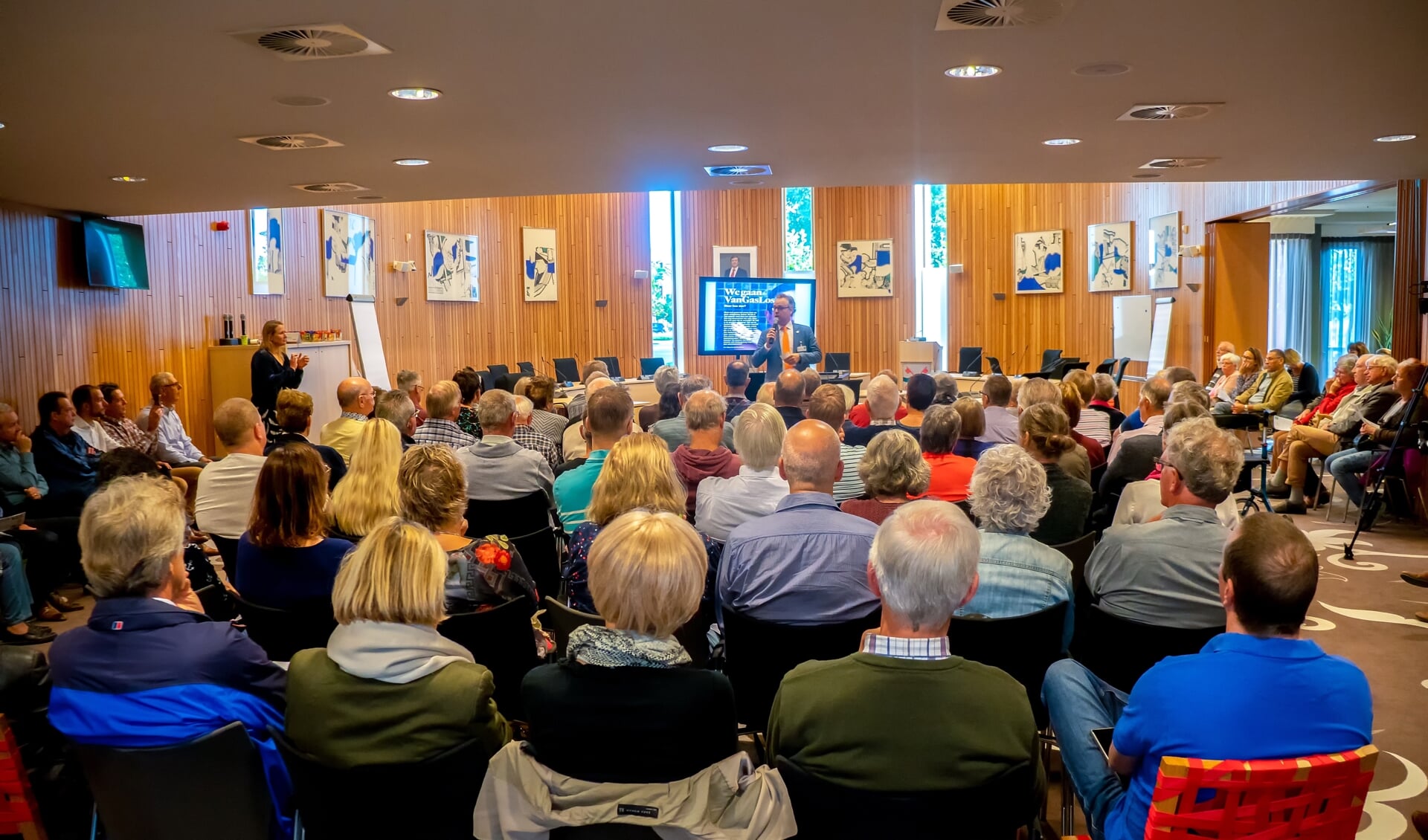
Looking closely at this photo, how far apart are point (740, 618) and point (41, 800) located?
1.88 m

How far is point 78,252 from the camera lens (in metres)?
8.25

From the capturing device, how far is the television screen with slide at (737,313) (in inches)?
580

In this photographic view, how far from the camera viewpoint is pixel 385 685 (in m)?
2.04

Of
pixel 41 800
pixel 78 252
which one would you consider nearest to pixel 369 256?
pixel 78 252

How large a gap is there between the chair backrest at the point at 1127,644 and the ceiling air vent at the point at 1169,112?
316 cm

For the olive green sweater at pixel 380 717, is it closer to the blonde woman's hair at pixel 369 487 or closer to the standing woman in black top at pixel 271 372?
the blonde woman's hair at pixel 369 487

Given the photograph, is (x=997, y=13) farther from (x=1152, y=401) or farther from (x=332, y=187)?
(x=332, y=187)

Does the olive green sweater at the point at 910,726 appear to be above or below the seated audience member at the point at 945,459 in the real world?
below

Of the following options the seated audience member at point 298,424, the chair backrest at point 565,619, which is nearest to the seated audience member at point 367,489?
the chair backrest at point 565,619

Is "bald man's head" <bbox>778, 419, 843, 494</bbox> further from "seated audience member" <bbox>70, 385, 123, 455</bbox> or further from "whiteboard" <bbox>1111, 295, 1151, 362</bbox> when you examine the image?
"whiteboard" <bbox>1111, 295, 1151, 362</bbox>

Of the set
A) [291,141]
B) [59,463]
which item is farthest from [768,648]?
[59,463]

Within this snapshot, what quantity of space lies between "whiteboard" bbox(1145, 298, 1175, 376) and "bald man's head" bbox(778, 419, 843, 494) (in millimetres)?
11341

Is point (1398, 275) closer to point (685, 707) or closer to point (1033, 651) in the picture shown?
point (1033, 651)

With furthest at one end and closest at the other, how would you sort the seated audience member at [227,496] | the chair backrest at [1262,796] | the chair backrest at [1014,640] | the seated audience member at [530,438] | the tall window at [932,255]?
the tall window at [932,255], the seated audience member at [530,438], the seated audience member at [227,496], the chair backrest at [1014,640], the chair backrest at [1262,796]
